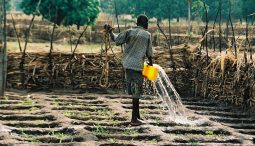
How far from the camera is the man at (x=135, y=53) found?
6422mm

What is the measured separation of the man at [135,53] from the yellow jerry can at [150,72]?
61 millimetres

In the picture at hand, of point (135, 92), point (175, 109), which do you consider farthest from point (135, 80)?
point (175, 109)

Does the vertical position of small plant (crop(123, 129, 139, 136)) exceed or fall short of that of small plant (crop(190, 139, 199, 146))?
it exceeds it

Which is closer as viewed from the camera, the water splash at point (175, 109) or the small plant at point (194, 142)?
the small plant at point (194, 142)

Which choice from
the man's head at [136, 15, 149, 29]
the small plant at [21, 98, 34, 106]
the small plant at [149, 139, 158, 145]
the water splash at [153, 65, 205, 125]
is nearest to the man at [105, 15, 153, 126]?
the man's head at [136, 15, 149, 29]

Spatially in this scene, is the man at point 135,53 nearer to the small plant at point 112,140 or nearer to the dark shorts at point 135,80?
the dark shorts at point 135,80

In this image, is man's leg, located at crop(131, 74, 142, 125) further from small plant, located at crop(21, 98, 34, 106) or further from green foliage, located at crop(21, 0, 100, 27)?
green foliage, located at crop(21, 0, 100, 27)

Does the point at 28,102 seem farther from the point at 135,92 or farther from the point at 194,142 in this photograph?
the point at 194,142

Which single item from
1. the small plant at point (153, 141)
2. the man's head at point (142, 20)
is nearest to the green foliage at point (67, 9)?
the man's head at point (142, 20)

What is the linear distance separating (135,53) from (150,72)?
31cm

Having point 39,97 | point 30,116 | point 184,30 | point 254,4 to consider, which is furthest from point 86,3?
point 30,116

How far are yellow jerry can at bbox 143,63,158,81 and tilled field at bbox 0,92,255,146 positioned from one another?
0.61 metres

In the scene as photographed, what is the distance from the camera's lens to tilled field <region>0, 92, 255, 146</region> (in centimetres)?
560

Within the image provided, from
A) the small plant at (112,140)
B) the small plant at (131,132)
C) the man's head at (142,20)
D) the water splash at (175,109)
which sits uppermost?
the man's head at (142,20)
